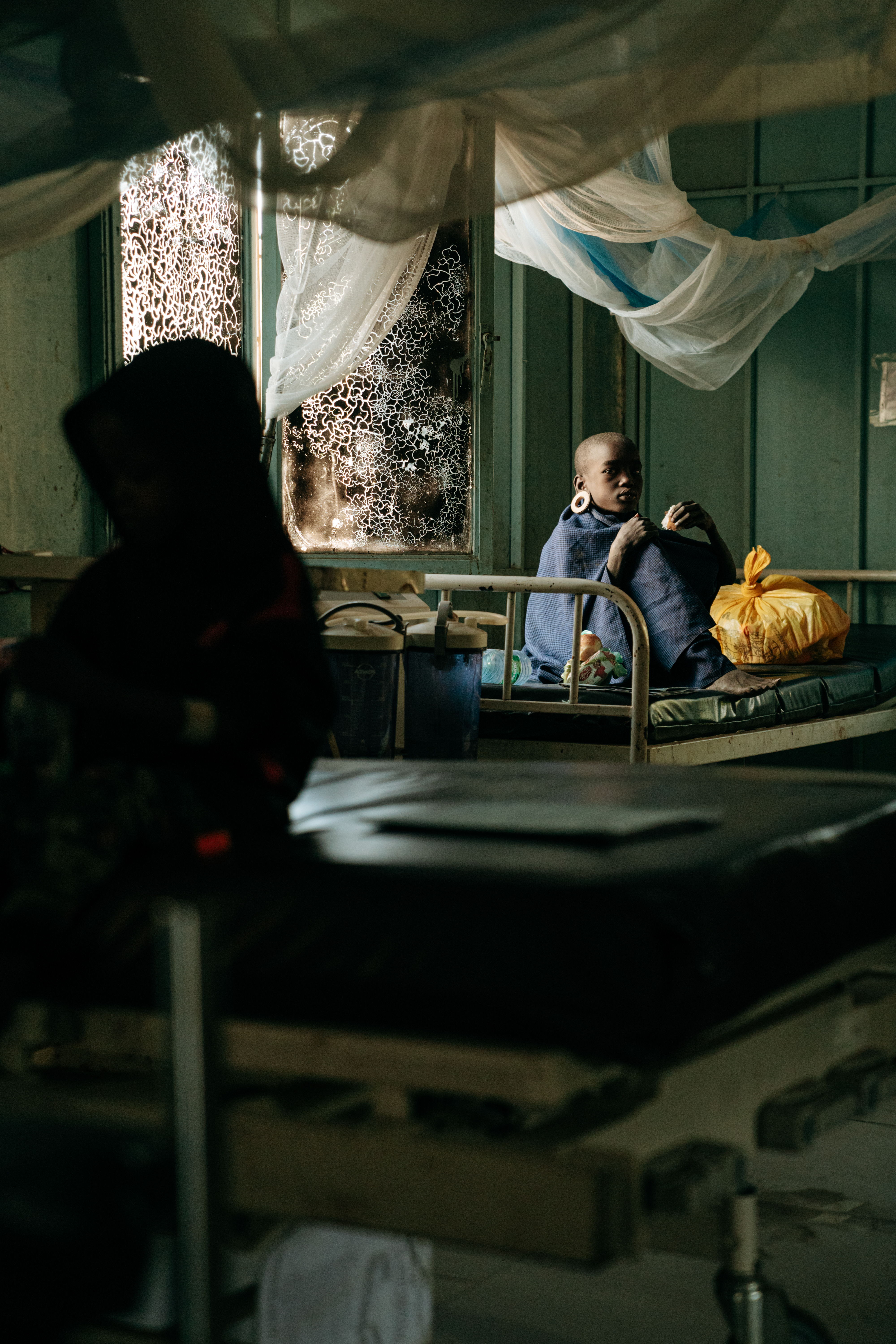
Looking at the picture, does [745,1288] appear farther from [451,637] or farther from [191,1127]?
[451,637]

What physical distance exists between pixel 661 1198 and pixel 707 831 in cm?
53

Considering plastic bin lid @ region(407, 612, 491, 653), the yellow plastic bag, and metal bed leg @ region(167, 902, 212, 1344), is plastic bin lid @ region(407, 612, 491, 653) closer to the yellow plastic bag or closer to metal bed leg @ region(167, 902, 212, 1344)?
the yellow plastic bag

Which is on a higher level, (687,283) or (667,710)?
(687,283)

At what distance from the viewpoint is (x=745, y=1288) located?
1.85m

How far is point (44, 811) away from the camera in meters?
1.61

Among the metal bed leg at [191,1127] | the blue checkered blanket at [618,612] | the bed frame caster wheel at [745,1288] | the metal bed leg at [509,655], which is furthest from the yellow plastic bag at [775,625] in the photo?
the metal bed leg at [191,1127]

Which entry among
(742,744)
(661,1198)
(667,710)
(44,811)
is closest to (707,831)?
(661,1198)

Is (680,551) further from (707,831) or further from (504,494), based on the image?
(707,831)

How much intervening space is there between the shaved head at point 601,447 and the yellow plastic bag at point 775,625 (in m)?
0.83

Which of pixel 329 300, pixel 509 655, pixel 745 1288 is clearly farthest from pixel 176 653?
pixel 329 300

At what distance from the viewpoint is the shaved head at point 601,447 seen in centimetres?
541

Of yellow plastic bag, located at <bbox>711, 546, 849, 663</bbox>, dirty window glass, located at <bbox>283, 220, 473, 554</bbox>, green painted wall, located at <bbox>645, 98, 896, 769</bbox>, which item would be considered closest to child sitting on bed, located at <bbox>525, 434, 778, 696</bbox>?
yellow plastic bag, located at <bbox>711, 546, 849, 663</bbox>

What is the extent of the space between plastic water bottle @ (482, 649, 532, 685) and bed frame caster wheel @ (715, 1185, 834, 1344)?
9.25 ft

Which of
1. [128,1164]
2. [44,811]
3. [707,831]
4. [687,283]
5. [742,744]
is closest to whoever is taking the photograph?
[128,1164]
